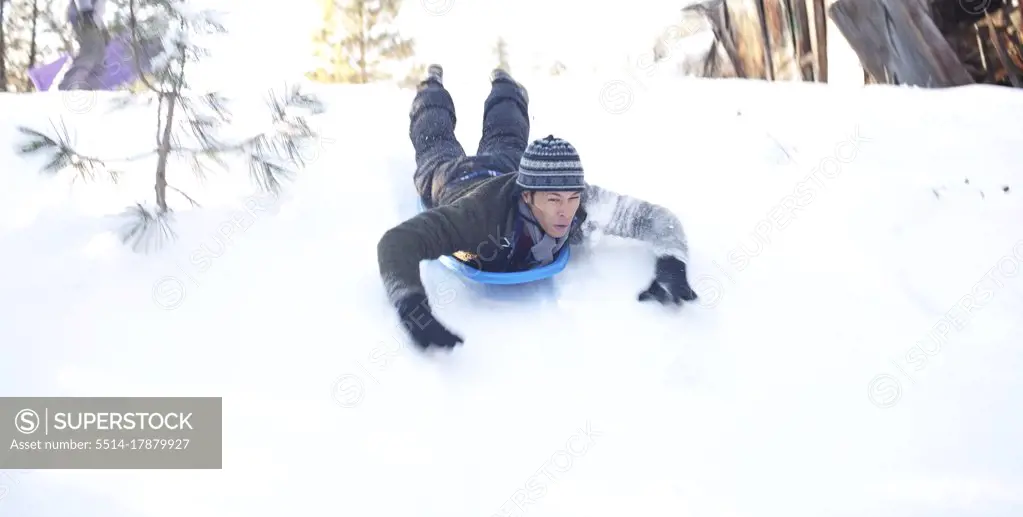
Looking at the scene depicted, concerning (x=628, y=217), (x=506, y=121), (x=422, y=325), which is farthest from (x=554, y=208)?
(x=506, y=121)

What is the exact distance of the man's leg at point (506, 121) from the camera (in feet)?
9.63

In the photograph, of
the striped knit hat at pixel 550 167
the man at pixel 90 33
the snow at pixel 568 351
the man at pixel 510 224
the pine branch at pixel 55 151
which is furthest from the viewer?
the man at pixel 90 33

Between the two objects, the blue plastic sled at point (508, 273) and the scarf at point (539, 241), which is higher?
the scarf at point (539, 241)

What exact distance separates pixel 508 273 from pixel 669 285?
1.66 feet

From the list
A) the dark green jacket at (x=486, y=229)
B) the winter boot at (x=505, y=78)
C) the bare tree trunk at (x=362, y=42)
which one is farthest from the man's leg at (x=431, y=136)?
the bare tree trunk at (x=362, y=42)

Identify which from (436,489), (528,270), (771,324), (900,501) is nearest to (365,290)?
(528,270)

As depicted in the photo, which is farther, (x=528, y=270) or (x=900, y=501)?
(x=528, y=270)

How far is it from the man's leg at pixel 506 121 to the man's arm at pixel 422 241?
2.77ft

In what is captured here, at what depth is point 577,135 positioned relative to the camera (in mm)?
3791

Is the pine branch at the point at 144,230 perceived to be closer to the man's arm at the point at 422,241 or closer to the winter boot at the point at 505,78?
the man's arm at the point at 422,241

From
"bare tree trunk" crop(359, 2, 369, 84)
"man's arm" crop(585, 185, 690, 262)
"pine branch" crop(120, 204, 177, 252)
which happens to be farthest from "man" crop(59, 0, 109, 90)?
"bare tree trunk" crop(359, 2, 369, 84)

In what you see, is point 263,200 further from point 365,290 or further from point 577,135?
point 577,135

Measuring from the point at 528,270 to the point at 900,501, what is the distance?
1.14 m

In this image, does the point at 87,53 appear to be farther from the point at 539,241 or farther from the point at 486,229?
the point at 539,241
